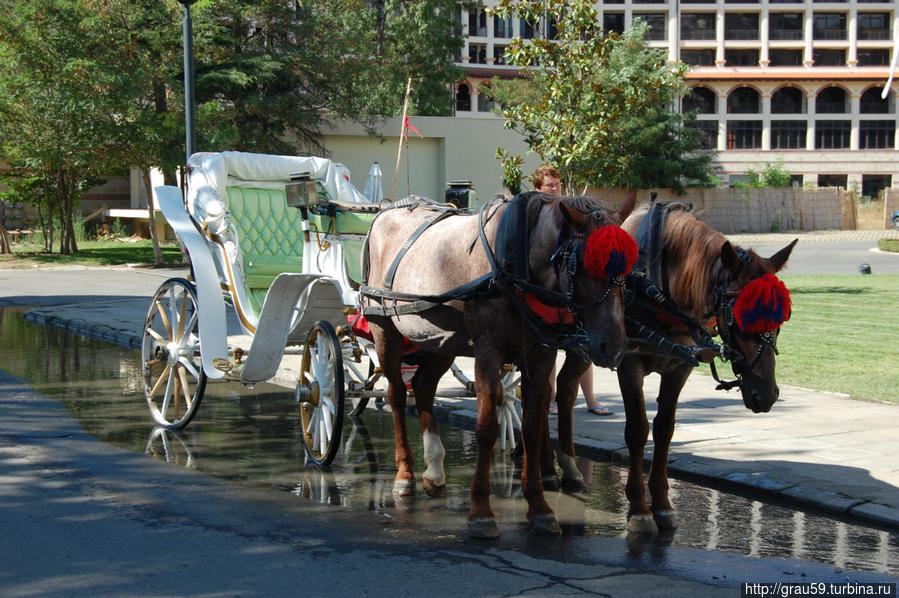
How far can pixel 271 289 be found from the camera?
7734 millimetres

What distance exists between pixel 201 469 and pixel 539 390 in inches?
109

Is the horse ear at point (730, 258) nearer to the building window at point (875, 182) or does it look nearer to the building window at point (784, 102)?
the building window at point (784, 102)

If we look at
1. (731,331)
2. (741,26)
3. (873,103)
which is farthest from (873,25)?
(731,331)

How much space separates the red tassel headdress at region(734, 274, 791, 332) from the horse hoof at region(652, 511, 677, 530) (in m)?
1.34

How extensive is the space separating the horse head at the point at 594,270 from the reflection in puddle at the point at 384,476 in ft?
3.99

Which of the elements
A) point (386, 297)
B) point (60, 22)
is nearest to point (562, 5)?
point (386, 297)

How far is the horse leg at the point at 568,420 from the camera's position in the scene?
22.0 ft

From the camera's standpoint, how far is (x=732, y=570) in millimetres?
4980

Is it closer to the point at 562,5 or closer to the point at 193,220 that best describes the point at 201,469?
the point at 193,220

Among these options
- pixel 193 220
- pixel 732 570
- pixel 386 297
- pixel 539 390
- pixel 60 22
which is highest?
pixel 60 22

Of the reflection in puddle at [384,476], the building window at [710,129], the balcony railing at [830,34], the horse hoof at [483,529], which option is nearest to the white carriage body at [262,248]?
the reflection in puddle at [384,476]

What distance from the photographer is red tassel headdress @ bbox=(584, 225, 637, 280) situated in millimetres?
5055

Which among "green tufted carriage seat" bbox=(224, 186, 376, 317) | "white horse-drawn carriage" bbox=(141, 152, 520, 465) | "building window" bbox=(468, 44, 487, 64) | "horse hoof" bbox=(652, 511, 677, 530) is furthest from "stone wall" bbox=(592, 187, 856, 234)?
"horse hoof" bbox=(652, 511, 677, 530)

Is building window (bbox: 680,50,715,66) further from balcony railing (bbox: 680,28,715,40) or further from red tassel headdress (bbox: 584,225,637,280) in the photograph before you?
red tassel headdress (bbox: 584,225,637,280)
